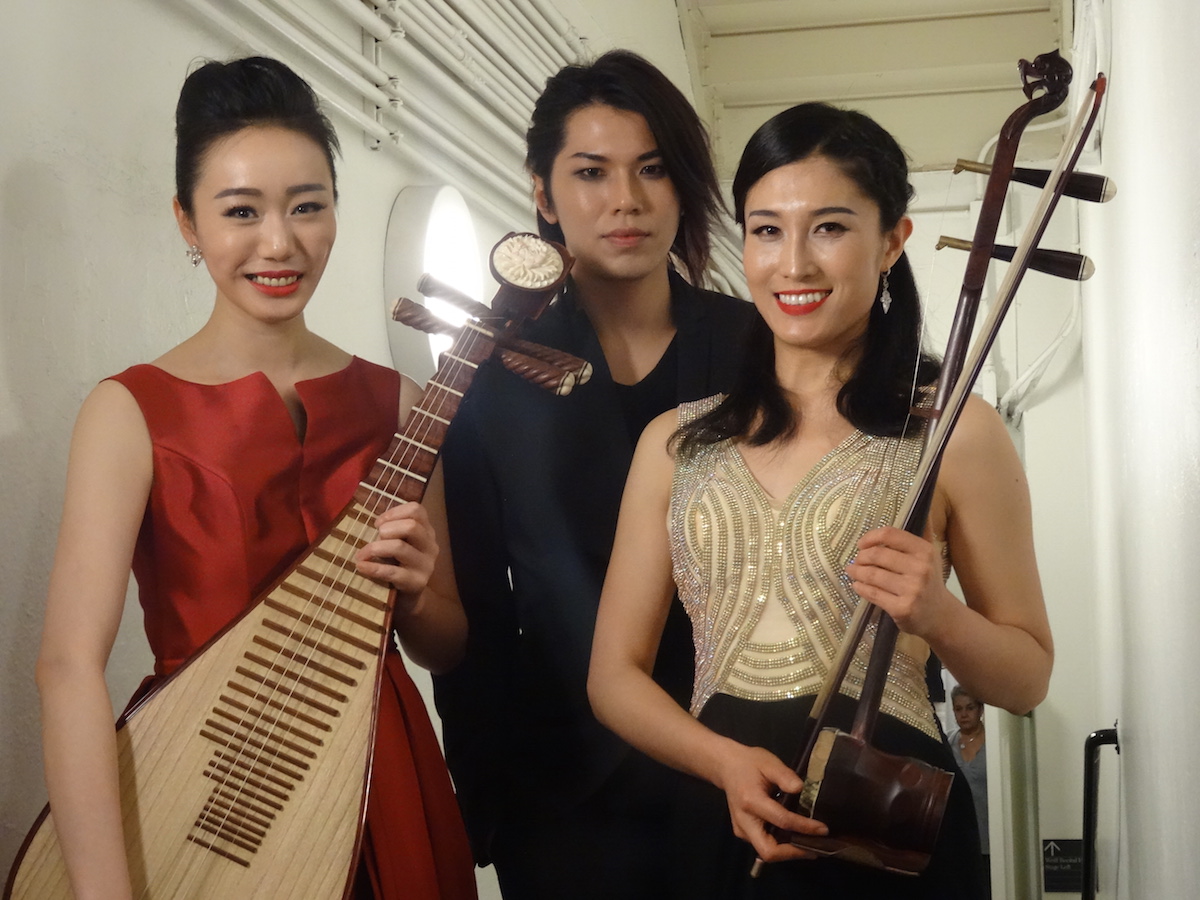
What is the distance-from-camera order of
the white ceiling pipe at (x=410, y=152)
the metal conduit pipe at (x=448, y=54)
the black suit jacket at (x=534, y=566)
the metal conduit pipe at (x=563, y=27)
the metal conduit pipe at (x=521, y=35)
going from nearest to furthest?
1. the black suit jacket at (x=534, y=566)
2. the white ceiling pipe at (x=410, y=152)
3. the metal conduit pipe at (x=448, y=54)
4. the metal conduit pipe at (x=521, y=35)
5. the metal conduit pipe at (x=563, y=27)

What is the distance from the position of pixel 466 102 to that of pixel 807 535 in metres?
1.45

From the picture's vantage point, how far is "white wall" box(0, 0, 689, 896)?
3.91 feet

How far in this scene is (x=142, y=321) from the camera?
1399 mm

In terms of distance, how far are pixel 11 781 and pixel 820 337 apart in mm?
844

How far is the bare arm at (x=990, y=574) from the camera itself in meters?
0.95

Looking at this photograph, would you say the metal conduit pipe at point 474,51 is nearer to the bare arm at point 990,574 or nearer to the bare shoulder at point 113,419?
the bare shoulder at point 113,419

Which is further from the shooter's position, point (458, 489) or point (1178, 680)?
point (458, 489)

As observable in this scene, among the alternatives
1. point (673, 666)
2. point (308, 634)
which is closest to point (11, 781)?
point (308, 634)

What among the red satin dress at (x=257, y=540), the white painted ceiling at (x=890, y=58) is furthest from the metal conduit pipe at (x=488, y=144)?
the white painted ceiling at (x=890, y=58)

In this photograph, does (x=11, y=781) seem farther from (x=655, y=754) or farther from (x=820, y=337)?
(x=820, y=337)

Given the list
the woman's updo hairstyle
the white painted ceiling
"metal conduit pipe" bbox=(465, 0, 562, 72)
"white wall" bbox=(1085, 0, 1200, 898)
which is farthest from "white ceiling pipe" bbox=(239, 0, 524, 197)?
the white painted ceiling

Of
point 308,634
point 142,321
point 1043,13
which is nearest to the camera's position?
point 308,634

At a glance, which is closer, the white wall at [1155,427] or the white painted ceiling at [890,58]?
the white wall at [1155,427]

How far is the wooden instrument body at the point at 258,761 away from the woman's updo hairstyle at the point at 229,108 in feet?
1.22
